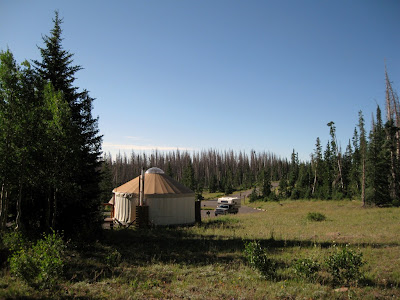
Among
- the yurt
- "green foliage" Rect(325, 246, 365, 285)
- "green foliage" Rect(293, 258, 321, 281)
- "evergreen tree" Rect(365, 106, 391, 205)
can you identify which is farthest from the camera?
"evergreen tree" Rect(365, 106, 391, 205)

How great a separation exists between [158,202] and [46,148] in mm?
9557

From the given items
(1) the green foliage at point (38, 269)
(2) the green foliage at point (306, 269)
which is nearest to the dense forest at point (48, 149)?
(1) the green foliage at point (38, 269)

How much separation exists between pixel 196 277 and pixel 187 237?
6283 mm

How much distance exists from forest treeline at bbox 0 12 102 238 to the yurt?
17.8 ft

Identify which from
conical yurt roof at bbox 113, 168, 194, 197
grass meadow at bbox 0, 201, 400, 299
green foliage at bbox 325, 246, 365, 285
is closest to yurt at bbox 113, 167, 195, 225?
conical yurt roof at bbox 113, 168, 194, 197

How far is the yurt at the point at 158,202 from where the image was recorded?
701 inches

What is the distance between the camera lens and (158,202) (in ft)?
58.7

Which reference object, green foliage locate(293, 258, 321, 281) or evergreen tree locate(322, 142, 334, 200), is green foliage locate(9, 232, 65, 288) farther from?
evergreen tree locate(322, 142, 334, 200)

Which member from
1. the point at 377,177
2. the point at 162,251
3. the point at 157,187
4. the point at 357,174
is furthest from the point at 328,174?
the point at 162,251

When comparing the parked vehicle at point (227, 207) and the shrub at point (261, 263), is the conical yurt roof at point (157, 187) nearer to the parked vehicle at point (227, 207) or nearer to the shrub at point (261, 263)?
the parked vehicle at point (227, 207)

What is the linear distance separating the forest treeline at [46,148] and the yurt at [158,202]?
544cm

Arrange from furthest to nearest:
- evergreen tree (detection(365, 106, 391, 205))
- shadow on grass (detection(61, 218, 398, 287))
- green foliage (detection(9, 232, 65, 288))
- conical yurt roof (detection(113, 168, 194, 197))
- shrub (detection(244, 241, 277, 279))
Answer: evergreen tree (detection(365, 106, 391, 205)) < conical yurt roof (detection(113, 168, 194, 197)) < shadow on grass (detection(61, 218, 398, 287)) < shrub (detection(244, 241, 277, 279)) < green foliage (detection(9, 232, 65, 288))

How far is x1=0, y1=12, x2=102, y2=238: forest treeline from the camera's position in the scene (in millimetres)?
8820

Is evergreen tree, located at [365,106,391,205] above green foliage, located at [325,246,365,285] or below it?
above
